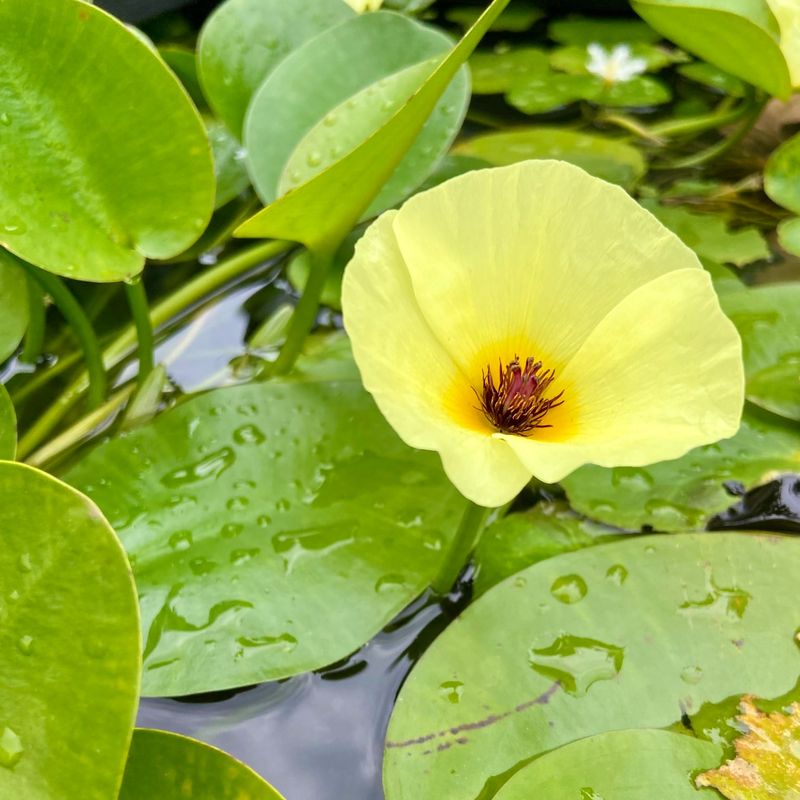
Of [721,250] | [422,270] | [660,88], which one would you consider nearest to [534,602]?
[422,270]

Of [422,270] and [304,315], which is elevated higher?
[422,270]

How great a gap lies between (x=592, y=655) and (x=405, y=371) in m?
0.26

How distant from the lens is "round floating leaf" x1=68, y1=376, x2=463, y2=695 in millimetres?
586

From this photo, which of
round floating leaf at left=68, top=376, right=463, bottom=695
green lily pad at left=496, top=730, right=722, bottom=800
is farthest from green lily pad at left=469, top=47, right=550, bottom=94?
green lily pad at left=496, top=730, right=722, bottom=800

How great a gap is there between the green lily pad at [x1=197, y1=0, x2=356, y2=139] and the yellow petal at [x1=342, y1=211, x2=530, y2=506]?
0.47m

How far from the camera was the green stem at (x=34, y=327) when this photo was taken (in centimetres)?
82

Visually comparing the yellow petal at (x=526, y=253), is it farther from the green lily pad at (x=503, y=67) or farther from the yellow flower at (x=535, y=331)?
the green lily pad at (x=503, y=67)

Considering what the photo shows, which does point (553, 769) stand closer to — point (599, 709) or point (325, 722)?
point (599, 709)

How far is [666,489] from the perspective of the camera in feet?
2.35

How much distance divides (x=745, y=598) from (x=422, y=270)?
14.0 inches

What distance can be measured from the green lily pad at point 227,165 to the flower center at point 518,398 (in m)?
0.56

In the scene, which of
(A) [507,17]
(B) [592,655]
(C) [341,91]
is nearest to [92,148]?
(C) [341,91]

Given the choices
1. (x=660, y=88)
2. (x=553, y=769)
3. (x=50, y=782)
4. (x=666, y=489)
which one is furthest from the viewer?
(x=660, y=88)

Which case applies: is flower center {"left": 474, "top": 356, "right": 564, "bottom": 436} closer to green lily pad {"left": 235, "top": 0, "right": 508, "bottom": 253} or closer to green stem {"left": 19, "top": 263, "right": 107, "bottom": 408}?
green lily pad {"left": 235, "top": 0, "right": 508, "bottom": 253}
